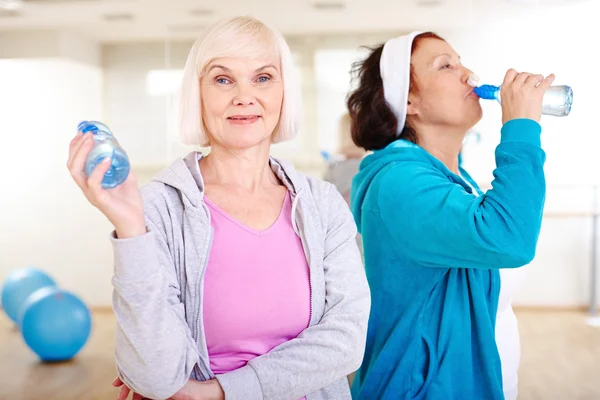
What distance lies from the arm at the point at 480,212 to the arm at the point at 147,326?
1.70ft

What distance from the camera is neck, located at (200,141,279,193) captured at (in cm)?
121

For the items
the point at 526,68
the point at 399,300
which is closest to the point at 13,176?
the point at 526,68

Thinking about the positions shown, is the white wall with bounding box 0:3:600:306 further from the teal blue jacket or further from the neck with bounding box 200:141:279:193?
the neck with bounding box 200:141:279:193

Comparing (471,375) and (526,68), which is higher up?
(526,68)

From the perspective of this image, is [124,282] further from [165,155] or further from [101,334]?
[165,155]

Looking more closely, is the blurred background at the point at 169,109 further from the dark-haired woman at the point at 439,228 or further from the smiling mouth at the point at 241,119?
the smiling mouth at the point at 241,119

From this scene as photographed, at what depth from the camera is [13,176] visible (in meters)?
4.95

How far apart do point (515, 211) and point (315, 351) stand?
45 centimetres

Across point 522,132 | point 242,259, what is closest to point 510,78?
point 522,132

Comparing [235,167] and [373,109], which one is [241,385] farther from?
[373,109]

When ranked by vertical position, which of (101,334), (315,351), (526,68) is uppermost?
(526,68)

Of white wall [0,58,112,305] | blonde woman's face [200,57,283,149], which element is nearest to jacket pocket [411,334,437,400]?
blonde woman's face [200,57,283,149]

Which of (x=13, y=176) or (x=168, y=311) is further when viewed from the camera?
(x=13, y=176)

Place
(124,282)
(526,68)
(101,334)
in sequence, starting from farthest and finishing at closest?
(101,334)
(526,68)
(124,282)
